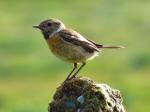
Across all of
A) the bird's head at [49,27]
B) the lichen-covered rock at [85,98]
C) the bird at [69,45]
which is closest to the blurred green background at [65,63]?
the bird's head at [49,27]

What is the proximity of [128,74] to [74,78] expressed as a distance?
1941cm

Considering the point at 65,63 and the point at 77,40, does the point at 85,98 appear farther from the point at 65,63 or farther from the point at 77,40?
the point at 65,63

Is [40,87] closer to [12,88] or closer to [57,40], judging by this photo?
[12,88]

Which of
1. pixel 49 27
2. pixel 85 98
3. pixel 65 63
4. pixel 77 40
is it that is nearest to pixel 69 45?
pixel 77 40

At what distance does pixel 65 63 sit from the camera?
3036cm

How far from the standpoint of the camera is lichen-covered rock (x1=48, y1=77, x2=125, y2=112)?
10.2m

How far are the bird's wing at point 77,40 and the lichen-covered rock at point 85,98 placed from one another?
1.66 m

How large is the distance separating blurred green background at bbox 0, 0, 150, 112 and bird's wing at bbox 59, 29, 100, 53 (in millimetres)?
8907

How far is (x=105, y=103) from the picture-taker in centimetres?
1021

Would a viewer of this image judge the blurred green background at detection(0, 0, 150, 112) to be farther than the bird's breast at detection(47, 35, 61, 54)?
Yes

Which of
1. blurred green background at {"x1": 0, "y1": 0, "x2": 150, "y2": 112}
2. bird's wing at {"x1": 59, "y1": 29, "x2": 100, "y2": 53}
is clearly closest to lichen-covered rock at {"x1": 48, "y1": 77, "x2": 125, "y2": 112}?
bird's wing at {"x1": 59, "y1": 29, "x2": 100, "y2": 53}

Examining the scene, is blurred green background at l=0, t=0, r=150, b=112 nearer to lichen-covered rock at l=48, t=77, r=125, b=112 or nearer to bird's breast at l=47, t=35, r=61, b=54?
bird's breast at l=47, t=35, r=61, b=54

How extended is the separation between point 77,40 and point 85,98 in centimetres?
215

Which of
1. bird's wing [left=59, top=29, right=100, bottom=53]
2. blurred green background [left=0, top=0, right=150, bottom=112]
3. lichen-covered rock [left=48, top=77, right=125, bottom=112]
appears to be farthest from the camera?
blurred green background [left=0, top=0, right=150, bottom=112]
